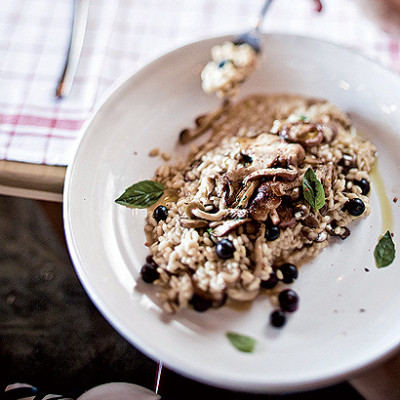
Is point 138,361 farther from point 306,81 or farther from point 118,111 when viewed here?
point 306,81

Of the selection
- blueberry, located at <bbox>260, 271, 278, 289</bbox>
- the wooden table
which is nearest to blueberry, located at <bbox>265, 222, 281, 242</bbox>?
blueberry, located at <bbox>260, 271, 278, 289</bbox>

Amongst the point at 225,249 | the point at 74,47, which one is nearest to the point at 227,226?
the point at 225,249

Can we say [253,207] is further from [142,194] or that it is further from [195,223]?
[142,194]

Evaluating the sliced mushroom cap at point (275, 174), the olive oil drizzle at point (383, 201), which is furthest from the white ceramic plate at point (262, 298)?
the sliced mushroom cap at point (275, 174)

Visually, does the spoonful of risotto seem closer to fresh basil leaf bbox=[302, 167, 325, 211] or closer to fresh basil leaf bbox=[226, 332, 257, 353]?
fresh basil leaf bbox=[302, 167, 325, 211]

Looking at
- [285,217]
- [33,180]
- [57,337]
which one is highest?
[285,217]

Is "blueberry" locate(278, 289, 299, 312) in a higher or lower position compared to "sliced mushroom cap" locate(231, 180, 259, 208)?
lower

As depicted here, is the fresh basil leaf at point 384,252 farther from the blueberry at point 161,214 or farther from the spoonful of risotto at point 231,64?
the spoonful of risotto at point 231,64
